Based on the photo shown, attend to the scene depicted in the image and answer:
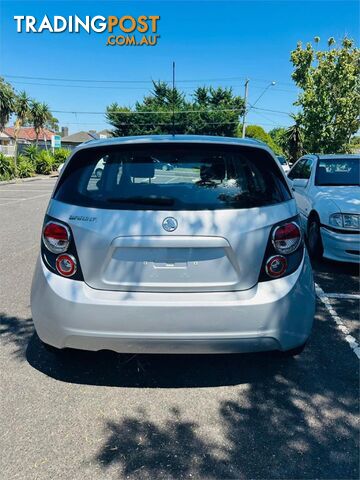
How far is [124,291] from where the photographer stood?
2492 mm

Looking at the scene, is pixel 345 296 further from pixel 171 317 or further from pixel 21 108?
pixel 21 108

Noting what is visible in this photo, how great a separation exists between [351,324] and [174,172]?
244cm

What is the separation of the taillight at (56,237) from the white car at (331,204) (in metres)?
4.05

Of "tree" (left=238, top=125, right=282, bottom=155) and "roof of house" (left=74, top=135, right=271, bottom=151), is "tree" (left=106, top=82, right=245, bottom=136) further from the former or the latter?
"roof of house" (left=74, top=135, right=271, bottom=151)

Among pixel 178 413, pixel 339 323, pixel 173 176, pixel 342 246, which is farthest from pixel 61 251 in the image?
pixel 342 246

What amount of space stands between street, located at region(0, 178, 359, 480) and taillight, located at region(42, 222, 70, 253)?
969 mm

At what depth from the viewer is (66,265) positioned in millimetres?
2531

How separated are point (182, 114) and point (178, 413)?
53.8m

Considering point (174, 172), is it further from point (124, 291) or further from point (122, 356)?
point (122, 356)

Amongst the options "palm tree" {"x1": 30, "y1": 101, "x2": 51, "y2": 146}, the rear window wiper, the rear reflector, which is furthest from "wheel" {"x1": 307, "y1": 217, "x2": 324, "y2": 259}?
"palm tree" {"x1": 30, "y1": 101, "x2": 51, "y2": 146}

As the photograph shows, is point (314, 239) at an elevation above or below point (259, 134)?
above

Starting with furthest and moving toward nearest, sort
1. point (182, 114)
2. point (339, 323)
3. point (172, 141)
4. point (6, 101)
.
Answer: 1. point (182, 114)
2. point (6, 101)
3. point (339, 323)
4. point (172, 141)

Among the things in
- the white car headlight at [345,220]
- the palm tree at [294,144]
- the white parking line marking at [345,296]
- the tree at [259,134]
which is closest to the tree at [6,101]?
the palm tree at [294,144]

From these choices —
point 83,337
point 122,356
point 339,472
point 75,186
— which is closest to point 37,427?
point 83,337
